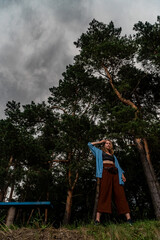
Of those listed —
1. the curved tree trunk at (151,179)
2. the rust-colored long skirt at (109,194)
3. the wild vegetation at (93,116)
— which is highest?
the wild vegetation at (93,116)

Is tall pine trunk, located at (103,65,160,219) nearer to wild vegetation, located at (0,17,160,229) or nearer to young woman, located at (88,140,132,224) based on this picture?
wild vegetation, located at (0,17,160,229)

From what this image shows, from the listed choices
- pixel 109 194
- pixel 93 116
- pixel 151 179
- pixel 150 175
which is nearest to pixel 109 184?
pixel 109 194

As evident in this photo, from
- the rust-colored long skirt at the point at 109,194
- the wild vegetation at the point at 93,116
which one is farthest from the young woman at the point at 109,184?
the wild vegetation at the point at 93,116

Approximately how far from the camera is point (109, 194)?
373cm

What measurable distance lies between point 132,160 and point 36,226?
16.8 metres

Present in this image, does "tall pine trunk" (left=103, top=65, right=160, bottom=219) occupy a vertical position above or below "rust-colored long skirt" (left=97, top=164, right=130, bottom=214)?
above

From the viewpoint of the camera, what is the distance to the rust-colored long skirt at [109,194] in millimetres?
3604

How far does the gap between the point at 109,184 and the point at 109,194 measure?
203mm

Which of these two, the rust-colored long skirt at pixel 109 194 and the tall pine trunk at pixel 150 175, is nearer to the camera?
the rust-colored long skirt at pixel 109 194

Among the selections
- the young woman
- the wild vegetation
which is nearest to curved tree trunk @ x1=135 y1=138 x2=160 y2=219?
the wild vegetation

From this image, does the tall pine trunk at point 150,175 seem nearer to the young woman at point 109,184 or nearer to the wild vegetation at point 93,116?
the wild vegetation at point 93,116

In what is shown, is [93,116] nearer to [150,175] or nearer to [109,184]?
[150,175]

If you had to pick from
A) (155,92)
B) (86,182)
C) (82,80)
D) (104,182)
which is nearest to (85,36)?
(82,80)

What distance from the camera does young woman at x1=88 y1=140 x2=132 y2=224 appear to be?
3.61 m
